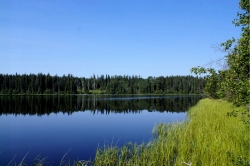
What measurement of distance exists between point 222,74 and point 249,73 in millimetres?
1407

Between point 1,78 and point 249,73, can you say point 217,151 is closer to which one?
point 249,73

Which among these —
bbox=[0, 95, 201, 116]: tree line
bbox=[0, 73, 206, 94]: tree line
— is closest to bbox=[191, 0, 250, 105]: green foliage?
bbox=[0, 95, 201, 116]: tree line

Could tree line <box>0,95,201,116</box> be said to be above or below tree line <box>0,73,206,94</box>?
below

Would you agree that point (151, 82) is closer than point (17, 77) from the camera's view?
No

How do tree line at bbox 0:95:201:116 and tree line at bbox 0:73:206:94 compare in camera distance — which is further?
tree line at bbox 0:73:206:94

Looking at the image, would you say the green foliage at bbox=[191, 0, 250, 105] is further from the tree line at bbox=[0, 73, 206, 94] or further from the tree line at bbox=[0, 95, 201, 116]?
the tree line at bbox=[0, 73, 206, 94]

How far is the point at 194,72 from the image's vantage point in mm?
8219

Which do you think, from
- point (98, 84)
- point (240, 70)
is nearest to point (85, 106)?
point (240, 70)

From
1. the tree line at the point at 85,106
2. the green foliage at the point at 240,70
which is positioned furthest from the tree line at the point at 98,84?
the green foliage at the point at 240,70

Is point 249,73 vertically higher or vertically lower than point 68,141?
higher

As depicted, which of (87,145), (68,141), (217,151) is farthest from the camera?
(68,141)

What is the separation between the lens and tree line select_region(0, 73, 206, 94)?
14499 centimetres

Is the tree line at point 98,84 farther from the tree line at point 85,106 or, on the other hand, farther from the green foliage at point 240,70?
the green foliage at point 240,70

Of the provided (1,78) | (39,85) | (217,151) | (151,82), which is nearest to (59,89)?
(39,85)
